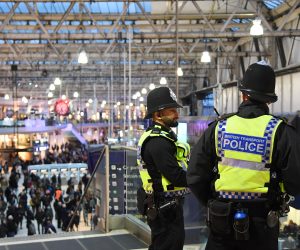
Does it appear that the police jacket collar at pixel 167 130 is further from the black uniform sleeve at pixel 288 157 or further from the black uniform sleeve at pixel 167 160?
the black uniform sleeve at pixel 288 157

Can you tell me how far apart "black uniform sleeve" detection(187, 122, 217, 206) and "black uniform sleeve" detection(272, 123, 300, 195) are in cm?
30

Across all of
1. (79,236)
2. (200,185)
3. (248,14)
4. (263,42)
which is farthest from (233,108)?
(200,185)

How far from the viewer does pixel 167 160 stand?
3365mm

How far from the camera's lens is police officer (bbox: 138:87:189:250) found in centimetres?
339

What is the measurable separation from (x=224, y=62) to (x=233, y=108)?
718 cm

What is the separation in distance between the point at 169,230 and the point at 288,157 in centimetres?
134

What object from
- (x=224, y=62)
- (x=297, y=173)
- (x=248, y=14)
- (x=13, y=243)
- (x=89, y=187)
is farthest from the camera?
(x=224, y=62)

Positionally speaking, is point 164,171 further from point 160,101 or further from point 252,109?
point 252,109

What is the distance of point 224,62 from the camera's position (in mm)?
33750

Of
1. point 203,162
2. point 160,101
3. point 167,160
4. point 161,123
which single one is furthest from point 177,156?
point 203,162

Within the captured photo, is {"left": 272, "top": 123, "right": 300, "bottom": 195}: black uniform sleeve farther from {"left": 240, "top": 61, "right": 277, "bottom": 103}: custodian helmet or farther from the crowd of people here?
the crowd of people

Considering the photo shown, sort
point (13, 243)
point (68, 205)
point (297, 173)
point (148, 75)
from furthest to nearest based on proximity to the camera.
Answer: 1. point (148, 75)
2. point (68, 205)
3. point (13, 243)
4. point (297, 173)

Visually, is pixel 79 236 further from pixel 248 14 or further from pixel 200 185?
pixel 248 14

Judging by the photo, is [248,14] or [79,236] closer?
[79,236]
